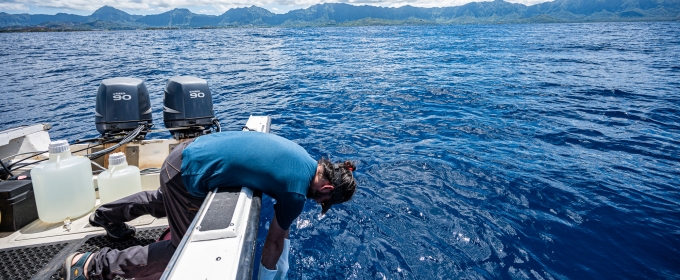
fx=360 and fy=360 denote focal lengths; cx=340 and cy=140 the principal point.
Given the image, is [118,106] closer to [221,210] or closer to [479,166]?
[221,210]

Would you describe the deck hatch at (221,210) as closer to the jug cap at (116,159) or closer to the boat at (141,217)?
the boat at (141,217)

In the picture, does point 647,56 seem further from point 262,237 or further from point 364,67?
point 262,237

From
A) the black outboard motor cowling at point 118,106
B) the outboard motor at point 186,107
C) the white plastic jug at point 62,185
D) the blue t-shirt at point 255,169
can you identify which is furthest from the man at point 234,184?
the black outboard motor cowling at point 118,106

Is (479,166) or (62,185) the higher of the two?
(62,185)

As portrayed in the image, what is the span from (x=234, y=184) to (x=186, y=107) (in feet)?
12.9

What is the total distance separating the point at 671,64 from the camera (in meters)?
19.9

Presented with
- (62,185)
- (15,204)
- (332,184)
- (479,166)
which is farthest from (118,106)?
(479,166)

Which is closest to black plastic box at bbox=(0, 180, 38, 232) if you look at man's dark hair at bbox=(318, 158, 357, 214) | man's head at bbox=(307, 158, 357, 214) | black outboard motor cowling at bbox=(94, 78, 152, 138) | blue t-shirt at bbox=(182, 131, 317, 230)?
black outboard motor cowling at bbox=(94, 78, 152, 138)

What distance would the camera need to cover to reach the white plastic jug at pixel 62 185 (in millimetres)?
3689

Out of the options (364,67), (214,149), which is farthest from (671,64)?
(214,149)

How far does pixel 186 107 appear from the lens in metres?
6.10

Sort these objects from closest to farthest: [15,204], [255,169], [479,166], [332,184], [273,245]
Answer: [255,169], [332,184], [273,245], [15,204], [479,166]

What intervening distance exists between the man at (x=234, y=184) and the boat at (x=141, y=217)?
0.17 m

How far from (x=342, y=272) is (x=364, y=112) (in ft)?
24.6
